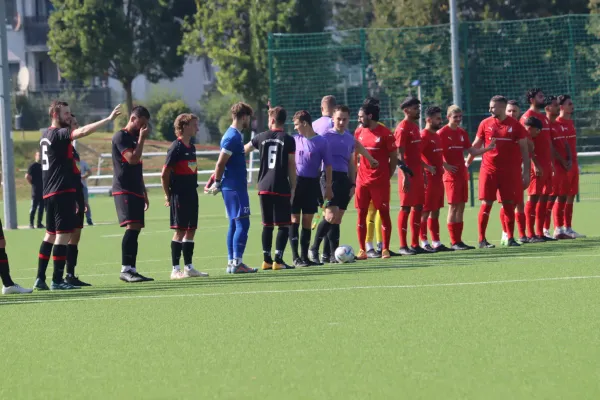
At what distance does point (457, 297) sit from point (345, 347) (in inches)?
113

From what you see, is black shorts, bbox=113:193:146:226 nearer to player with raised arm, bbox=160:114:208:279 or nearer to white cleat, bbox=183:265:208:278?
player with raised arm, bbox=160:114:208:279

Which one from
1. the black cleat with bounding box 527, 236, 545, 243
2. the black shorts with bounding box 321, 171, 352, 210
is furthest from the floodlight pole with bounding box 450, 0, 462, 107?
the black shorts with bounding box 321, 171, 352, 210

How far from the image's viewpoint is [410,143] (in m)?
17.0

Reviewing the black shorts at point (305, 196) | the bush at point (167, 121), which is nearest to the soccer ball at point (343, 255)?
the black shorts at point (305, 196)

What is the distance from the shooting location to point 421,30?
33.9m

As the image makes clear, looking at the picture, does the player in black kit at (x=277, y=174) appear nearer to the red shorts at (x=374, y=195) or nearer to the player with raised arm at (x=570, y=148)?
the red shorts at (x=374, y=195)

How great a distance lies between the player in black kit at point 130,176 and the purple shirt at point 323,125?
282 centimetres

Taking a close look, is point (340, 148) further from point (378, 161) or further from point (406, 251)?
point (406, 251)

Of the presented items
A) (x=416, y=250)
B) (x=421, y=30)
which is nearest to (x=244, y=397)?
(x=416, y=250)

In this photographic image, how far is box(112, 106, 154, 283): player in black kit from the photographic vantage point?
14.2 m

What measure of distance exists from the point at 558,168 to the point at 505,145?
5.77 feet

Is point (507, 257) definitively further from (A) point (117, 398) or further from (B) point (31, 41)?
(B) point (31, 41)

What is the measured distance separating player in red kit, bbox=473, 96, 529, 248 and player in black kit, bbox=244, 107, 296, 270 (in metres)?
3.28

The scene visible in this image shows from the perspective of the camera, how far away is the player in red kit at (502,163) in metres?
17.5
